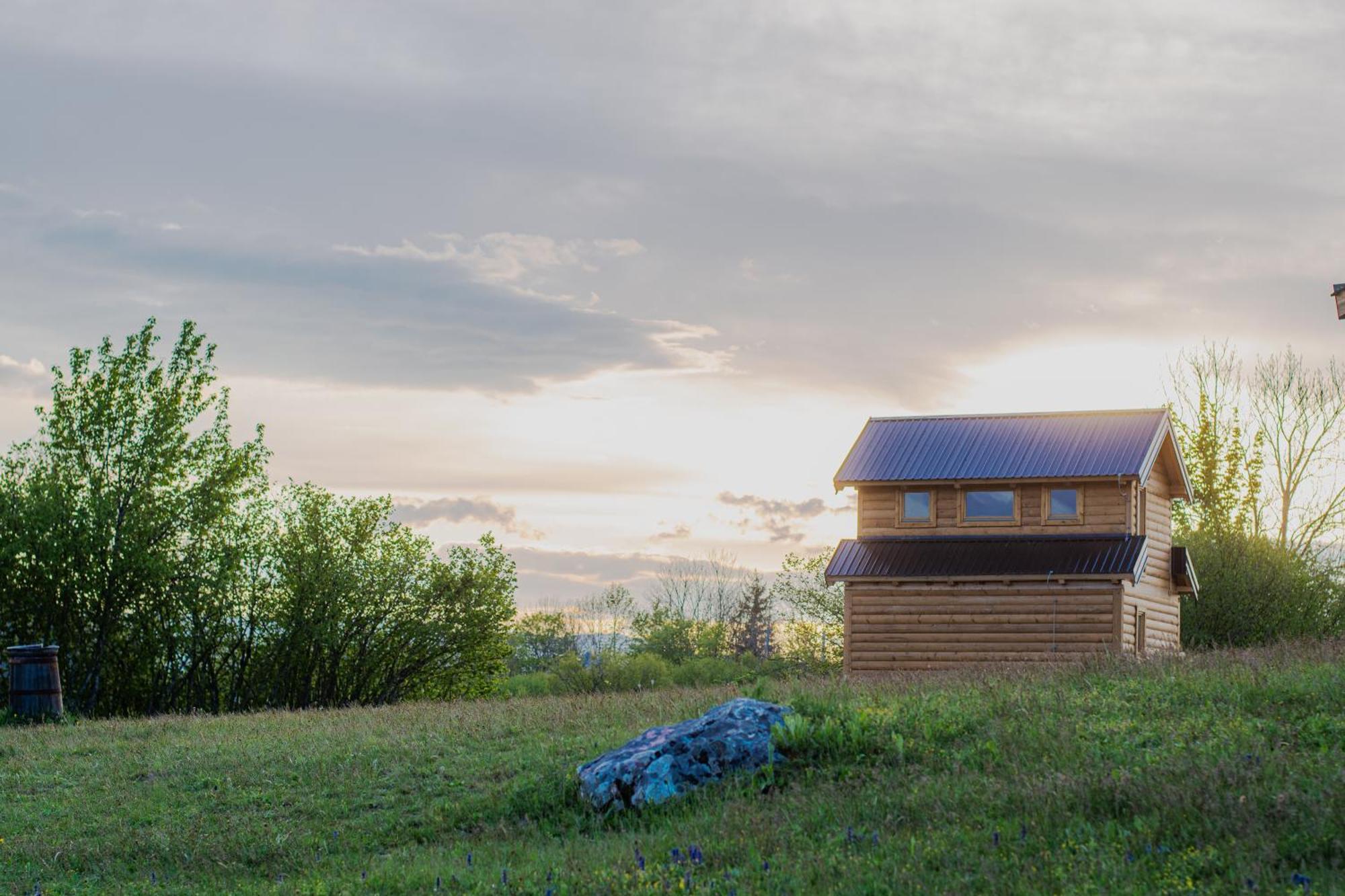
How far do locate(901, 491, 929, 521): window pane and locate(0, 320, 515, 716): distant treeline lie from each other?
14.9 m

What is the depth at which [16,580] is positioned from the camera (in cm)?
3516

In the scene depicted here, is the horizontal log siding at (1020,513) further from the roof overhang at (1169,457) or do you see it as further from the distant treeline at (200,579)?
the distant treeline at (200,579)

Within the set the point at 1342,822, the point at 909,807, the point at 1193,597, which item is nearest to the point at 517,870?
the point at 909,807

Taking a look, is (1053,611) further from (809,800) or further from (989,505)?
(809,800)

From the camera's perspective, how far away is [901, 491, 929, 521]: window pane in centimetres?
3378

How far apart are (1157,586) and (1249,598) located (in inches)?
373

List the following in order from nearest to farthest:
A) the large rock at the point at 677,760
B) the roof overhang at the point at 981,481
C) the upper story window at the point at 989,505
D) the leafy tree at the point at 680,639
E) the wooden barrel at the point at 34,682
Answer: the large rock at the point at 677,760, the wooden barrel at the point at 34,682, the roof overhang at the point at 981,481, the upper story window at the point at 989,505, the leafy tree at the point at 680,639

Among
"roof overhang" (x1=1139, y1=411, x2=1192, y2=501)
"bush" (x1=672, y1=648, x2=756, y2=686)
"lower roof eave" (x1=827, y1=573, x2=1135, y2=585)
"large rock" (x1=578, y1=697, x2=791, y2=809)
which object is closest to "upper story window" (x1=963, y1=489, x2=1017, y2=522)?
"lower roof eave" (x1=827, y1=573, x2=1135, y2=585)

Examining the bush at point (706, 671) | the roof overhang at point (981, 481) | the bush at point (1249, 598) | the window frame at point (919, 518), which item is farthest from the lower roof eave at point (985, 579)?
Result: the bush at point (706, 671)

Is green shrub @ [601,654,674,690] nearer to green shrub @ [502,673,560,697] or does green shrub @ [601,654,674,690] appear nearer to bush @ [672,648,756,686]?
bush @ [672,648,756,686]

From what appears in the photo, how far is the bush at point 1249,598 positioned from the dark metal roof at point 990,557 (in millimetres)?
12770

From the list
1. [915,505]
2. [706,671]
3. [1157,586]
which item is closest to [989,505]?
[915,505]

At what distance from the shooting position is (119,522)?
34906 millimetres

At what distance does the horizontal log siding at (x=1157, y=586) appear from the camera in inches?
1278
